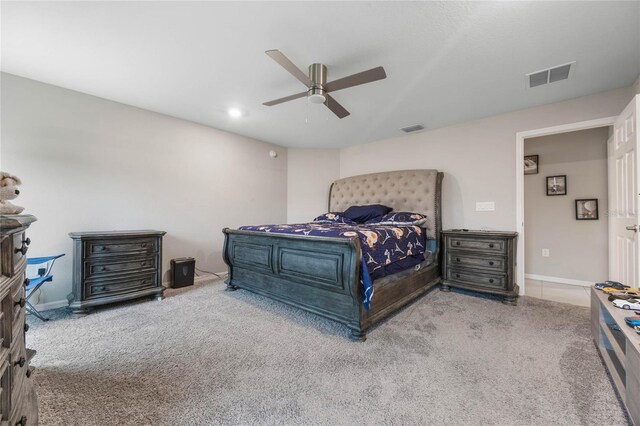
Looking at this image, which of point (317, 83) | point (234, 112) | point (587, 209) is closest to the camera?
point (317, 83)

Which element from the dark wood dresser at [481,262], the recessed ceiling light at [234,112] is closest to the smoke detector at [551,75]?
the dark wood dresser at [481,262]

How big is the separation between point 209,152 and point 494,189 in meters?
4.30

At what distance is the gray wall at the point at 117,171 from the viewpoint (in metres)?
2.66

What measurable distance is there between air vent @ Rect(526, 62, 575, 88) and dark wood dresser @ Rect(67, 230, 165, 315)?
14.5 feet

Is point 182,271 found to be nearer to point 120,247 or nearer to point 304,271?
point 120,247

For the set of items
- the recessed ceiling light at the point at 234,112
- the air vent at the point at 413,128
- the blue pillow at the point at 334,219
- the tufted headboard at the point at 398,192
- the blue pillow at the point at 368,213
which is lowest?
the blue pillow at the point at 334,219

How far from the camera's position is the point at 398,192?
4203mm

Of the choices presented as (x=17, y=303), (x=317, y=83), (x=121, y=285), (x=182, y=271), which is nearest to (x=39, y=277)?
(x=121, y=285)

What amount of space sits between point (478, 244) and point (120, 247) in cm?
427

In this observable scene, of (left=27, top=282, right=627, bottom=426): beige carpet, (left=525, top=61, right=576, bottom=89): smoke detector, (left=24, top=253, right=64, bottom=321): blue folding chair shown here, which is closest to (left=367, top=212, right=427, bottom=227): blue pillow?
(left=27, top=282, right=627, bottom=426): beige carpet

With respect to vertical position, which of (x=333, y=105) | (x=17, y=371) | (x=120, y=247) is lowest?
(x=17, y=371)

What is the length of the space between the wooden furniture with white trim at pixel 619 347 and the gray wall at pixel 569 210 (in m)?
2.32

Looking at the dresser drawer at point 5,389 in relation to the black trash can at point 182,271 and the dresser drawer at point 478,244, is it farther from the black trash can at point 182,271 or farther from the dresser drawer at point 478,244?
the dresser drawer at point 478,244

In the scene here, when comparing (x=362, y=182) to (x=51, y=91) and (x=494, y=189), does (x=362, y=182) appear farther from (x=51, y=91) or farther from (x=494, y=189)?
(x=51, y=91)
